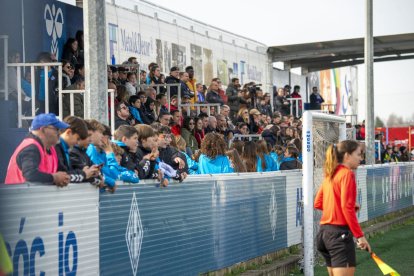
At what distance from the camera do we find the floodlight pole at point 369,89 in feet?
81.2

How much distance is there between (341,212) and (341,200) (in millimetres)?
166

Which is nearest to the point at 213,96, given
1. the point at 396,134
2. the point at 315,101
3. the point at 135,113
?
the point at 135,113

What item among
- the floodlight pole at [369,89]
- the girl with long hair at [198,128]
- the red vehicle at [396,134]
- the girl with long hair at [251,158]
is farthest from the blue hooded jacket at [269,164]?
the red vehicle at [396,134]

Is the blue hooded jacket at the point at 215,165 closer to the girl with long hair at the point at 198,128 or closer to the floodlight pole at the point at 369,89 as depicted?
the girl with long hair at the point at 198,128

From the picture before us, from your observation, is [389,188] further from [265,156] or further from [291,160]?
[265,156]

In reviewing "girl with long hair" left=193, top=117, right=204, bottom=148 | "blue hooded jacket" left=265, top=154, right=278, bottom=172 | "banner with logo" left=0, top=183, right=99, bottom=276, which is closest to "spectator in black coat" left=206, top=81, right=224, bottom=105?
"girl with long hair" left=193, top=117, right=204, bottom=148

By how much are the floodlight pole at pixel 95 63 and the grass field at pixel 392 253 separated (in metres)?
5.51

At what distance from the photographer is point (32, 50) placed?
1454cm

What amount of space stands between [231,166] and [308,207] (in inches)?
47.9

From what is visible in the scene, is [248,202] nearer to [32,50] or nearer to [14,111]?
[14,111]

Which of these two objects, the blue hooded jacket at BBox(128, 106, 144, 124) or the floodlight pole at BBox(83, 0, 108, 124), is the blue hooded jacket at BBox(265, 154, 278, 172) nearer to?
the blue hooded jacket at BBox(128, 106, 144, 124)

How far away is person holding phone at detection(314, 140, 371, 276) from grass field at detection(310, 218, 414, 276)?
487 cm

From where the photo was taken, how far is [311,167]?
1328cm

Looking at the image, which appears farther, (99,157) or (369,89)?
(369,89)
